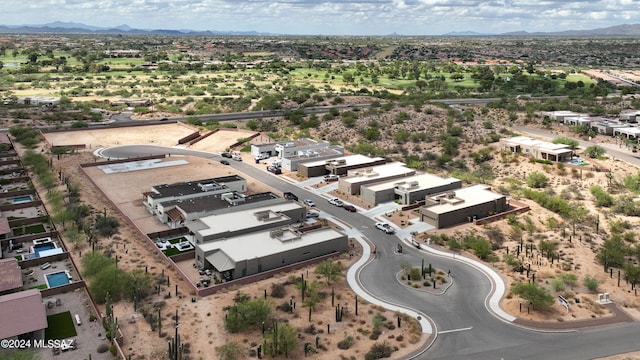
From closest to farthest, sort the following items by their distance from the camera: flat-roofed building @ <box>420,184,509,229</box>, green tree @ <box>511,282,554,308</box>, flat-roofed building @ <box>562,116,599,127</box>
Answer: green tree @ <box>511,282,554,308</box> → flat-roofed building @ <box>420,184,509,229</box> → flat-roofed building @ <box>562,116,599,127</box>

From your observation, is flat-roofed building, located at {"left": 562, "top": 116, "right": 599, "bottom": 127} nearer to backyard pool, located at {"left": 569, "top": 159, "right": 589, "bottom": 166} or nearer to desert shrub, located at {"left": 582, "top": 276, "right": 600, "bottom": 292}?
backyard pool, located at {"left": 569, "top": 159, "right": 589, "bottom": 166}

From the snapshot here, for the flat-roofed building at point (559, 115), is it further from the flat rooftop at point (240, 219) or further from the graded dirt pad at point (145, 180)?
the flat rooftop at point (240, 219)

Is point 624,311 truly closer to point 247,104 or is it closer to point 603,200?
point 603,200

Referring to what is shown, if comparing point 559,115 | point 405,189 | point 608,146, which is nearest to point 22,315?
point 405,189

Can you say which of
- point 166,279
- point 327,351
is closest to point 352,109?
point 166,279

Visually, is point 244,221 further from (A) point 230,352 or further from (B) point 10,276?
(A) point 230,352

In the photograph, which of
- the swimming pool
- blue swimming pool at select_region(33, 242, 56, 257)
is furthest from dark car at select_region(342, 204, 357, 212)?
the swimming pool
